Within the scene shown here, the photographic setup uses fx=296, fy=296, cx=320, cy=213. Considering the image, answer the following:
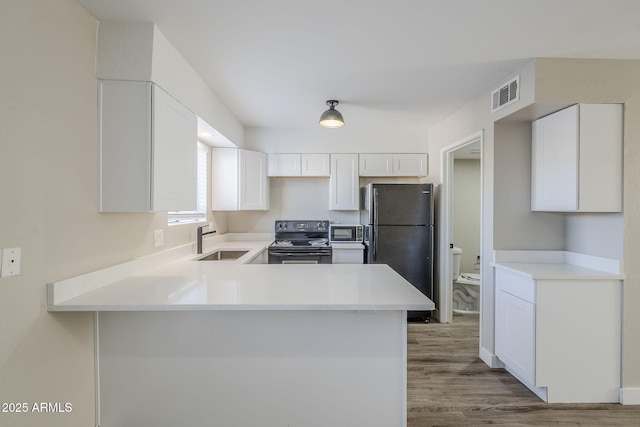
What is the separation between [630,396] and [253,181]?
3790 mm

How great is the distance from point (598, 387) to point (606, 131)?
1.79 m

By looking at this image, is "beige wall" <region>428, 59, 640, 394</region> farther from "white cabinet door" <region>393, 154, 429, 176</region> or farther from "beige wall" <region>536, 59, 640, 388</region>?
"white cabinet door" <region>393, 154, 429, 176</region>

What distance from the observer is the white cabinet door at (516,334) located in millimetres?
2113

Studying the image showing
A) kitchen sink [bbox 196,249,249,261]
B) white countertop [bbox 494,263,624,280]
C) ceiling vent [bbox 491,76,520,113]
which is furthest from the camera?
kitchen sink [bbox 196,249,249,261]

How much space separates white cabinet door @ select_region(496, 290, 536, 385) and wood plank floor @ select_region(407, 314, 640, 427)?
167mm

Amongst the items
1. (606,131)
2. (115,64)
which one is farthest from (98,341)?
(606,131)

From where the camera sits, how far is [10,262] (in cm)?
115

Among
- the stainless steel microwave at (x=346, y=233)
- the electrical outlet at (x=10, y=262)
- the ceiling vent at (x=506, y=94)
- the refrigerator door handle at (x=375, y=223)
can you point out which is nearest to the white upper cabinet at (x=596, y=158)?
the ceiling vent at (x=506, y=94)

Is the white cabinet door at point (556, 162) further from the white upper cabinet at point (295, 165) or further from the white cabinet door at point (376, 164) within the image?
the white upper cabinet at point (295, 165)

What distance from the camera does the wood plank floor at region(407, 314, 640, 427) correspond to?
1936mm

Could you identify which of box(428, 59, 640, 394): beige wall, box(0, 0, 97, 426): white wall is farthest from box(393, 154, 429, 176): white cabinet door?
box(0, 0, 97, 426): white wall

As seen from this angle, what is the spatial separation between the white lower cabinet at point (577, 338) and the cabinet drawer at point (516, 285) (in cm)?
3

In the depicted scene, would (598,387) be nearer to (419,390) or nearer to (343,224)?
(419,390)

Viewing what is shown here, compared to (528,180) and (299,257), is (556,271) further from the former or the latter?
(299,257)
